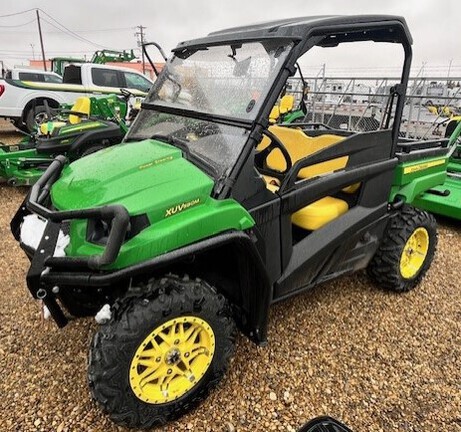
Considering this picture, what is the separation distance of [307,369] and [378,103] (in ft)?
21.1

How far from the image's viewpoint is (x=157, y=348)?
1876mm

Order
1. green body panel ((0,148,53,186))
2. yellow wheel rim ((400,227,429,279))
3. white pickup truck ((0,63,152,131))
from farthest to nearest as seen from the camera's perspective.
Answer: white pickup truck ((0,63,152,131))
green body panel ((0,148,53,186))
yellow wheel rim ((400,227,429,279))

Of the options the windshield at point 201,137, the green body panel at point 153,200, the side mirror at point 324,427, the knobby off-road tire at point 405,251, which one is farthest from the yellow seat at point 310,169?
the side mirror at point 324,427

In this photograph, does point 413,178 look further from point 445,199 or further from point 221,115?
point 445,199

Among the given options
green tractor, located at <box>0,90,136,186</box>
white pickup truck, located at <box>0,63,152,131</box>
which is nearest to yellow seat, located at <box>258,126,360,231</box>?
green tractor, located at <box>0,90,136,186</box>

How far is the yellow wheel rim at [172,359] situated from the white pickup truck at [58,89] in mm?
8816

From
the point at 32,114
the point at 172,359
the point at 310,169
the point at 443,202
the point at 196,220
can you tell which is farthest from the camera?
the point at 32,114

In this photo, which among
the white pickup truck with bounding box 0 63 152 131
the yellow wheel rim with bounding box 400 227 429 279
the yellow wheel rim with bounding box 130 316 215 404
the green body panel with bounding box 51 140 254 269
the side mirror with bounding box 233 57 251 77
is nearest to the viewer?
the green body panel with bounding box 51 140 254 269

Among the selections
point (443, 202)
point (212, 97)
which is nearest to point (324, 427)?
point (212, 97)

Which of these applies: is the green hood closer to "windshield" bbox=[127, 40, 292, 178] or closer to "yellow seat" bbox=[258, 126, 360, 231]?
"windshield" bbox=[127, 40, 292, 178]

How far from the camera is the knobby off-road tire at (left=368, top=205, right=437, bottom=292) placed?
9.93 ft

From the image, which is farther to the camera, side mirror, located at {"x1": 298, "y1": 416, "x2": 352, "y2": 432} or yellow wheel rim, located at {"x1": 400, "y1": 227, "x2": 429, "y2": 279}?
yellow wheel rim, located at {"x1": 400, "y1": 227, "x2": 429, "y2": 279}

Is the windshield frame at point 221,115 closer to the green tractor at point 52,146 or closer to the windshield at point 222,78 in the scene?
the windshield at point 222,78

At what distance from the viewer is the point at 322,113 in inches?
396
